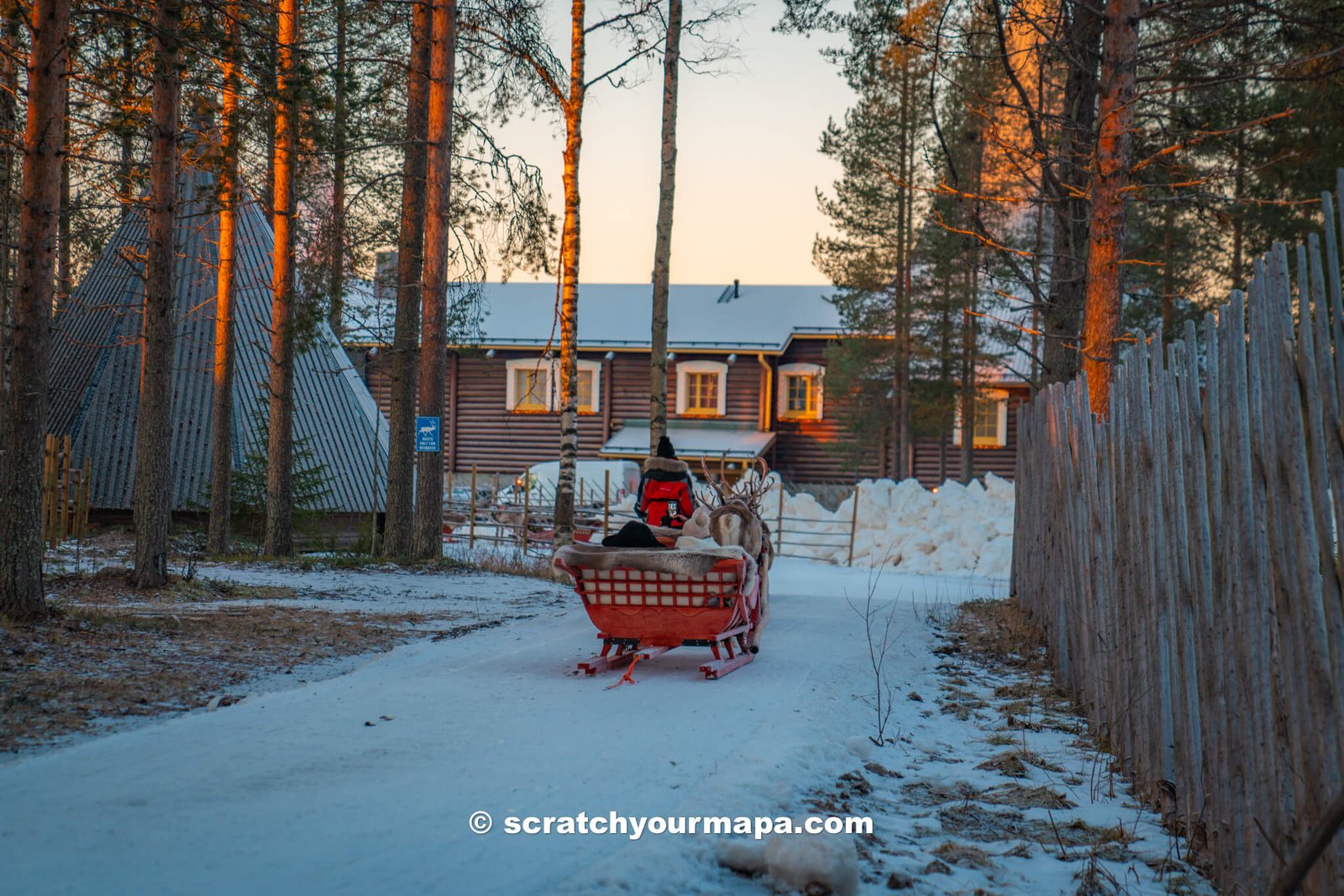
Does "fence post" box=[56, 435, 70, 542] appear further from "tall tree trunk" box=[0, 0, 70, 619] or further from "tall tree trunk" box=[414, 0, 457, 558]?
"tall tree trunk" box=[0, 0, 70, 619]

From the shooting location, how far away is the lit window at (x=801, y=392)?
37.2 metres

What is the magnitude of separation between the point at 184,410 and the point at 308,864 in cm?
1896

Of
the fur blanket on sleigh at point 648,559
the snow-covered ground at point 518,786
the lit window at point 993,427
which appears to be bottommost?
the snow-covered ground at point 518,786

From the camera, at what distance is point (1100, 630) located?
6973 millimetres

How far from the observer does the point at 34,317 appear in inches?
356

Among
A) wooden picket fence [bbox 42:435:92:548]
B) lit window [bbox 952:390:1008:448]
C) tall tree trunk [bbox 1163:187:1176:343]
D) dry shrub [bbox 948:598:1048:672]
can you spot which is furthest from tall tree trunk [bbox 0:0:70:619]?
lit window [bbox 952:390:1008:448]

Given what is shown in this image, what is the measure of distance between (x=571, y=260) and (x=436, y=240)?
84.7 inches

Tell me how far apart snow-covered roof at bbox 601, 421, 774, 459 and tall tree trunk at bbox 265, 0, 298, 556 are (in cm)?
1602

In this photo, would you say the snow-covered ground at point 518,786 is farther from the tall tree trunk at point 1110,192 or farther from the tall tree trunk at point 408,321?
the tall tree trunk at point 408,321

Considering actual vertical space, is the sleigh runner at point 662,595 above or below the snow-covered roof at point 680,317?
below

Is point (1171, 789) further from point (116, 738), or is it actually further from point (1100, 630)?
point (116, 738)

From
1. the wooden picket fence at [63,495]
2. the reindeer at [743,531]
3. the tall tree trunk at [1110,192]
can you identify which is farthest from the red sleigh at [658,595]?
the wooden picket fence at [63,495]

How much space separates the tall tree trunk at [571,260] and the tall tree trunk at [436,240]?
185 centimetres

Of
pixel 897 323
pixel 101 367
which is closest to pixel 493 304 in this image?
pixel 897 323
